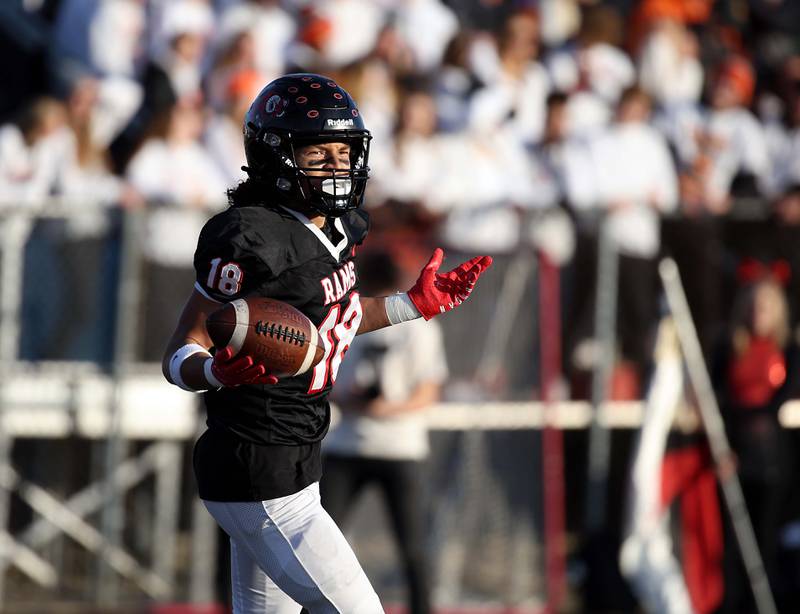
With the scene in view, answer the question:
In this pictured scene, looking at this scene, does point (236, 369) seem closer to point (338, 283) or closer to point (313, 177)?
point (338, 283)

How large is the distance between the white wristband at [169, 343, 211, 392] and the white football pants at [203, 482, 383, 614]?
399 mm

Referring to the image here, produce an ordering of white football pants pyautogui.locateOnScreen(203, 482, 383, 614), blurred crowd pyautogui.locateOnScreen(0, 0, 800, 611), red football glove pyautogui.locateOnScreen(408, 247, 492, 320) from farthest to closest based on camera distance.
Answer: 1. blurred crowd pyautogui.locateOnScreen(0, 0, 800, 611)
2. red football glove pyautogui.locateOnScreen(408, 247, 492, 320)
3. white football pants pyautogui.locateOnScreen(203, 482, 383, 614)

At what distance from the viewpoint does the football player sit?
366 cm

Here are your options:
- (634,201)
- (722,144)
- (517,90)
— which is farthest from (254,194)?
(722,144)

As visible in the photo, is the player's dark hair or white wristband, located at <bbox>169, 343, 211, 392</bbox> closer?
white wristband, located at <bbox>169, 343, 211, 392</bbox>

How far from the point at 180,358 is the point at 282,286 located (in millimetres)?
349

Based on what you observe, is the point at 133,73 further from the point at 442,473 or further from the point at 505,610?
the point at 505,610

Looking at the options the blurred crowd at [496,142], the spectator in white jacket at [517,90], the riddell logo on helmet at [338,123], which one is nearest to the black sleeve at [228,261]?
the riddell logo on helmet at [338,123]

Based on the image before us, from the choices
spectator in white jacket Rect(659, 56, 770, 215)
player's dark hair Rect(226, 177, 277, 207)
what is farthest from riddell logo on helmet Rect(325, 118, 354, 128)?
spectator in white jacket Rect(659, 56, 770, 215)

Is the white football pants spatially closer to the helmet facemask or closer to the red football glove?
the red football glove

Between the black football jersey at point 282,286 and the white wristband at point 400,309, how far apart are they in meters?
0.19

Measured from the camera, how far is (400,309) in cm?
420

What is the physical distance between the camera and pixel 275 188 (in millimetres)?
3906

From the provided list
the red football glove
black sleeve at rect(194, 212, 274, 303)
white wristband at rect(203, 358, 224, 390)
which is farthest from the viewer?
the red football glove
